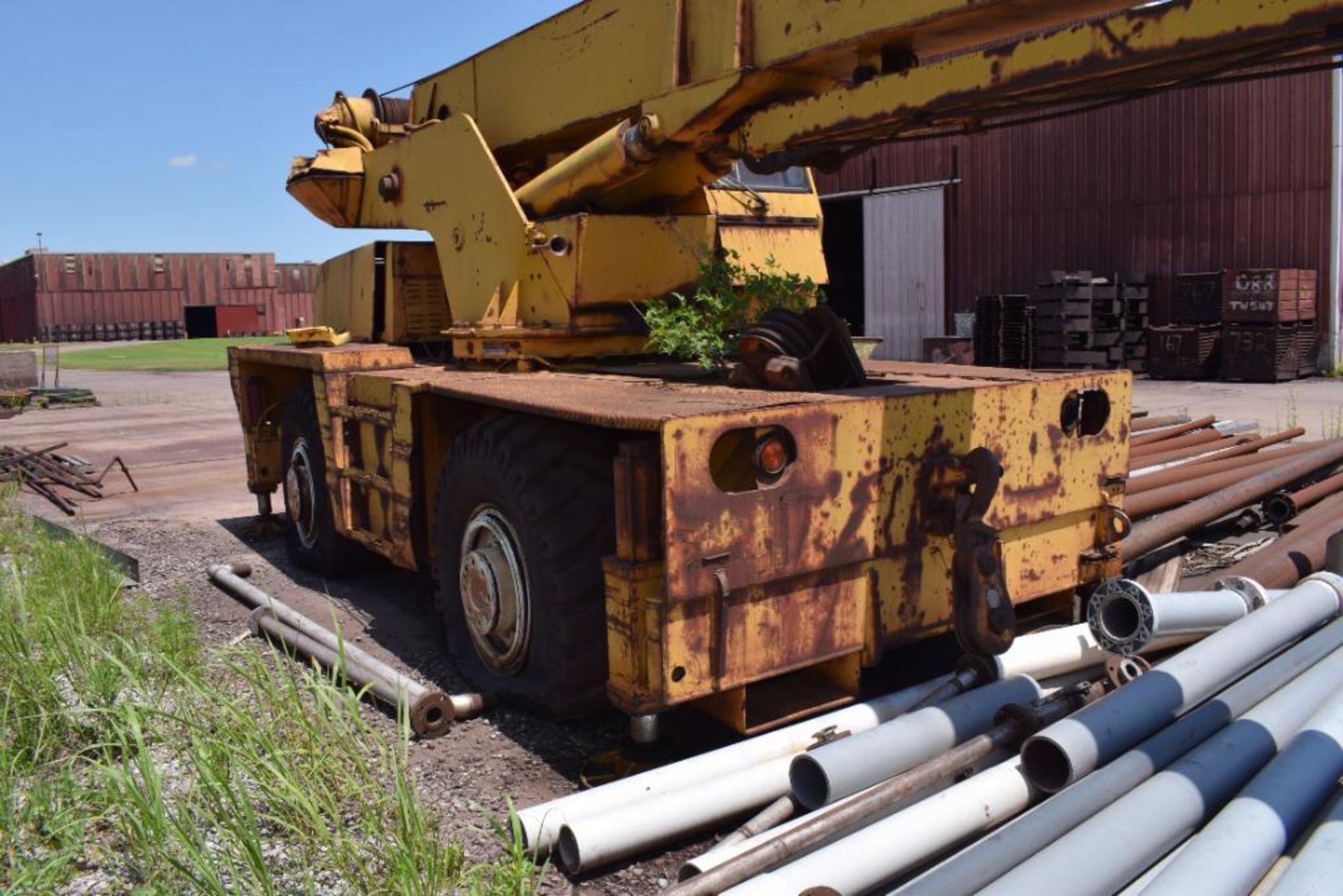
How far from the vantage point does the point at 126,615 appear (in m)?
5.51

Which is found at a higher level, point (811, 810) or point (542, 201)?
point (542, 201)

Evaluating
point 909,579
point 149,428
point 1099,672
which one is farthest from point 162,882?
point 149,428

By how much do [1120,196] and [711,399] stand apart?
18.9 m

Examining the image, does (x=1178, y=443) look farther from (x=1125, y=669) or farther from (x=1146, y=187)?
(x=1146, y=187)

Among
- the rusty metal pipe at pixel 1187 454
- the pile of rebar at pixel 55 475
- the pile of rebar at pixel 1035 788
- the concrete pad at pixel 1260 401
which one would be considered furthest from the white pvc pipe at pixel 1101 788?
the pile of rebar at pixel 55 475

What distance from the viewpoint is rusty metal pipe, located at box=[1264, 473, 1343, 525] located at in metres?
7.26

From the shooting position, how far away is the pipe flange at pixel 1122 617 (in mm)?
4117

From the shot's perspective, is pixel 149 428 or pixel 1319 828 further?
pixel 149 428

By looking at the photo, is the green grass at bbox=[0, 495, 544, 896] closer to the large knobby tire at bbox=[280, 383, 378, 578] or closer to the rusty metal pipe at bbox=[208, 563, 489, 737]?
the rusty metal pipe at bbox=[208, 563, 489, 737]

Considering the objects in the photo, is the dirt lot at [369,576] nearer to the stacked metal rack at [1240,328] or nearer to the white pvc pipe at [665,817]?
the white pvc pipe at [665,817]

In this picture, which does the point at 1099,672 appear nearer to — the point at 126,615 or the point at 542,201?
the point at 542,201

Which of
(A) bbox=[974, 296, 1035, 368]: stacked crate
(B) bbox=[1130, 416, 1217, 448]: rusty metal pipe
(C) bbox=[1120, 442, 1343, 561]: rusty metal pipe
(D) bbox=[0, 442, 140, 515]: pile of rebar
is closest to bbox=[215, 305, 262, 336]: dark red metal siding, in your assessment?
(A) bbox=[974, 296, 1035, 368]: stacked crate

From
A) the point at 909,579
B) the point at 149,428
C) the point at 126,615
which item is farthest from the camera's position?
the point at 149,428

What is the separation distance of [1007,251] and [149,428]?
1540cm
